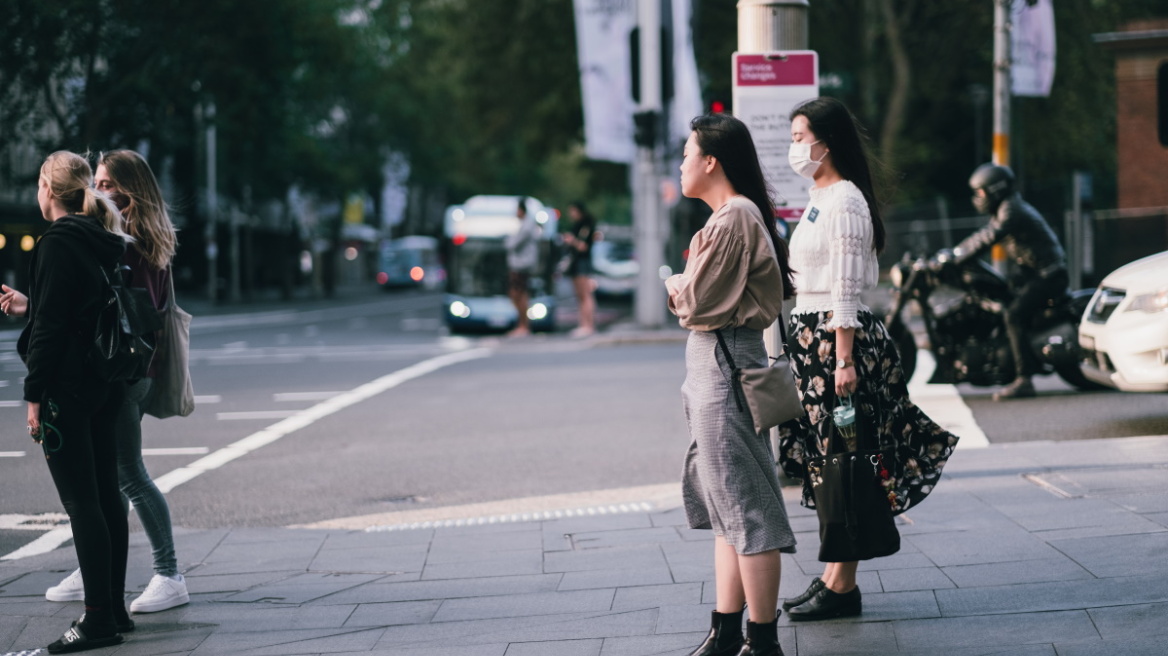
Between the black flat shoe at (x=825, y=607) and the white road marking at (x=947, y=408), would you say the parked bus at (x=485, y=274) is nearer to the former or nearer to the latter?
the white road marking at (x=947, y=408)

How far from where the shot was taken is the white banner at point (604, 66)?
71.6 ft

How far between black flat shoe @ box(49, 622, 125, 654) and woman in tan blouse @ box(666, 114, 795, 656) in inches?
85.5

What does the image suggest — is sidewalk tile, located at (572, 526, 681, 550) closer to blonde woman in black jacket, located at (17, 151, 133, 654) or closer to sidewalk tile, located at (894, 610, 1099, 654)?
sidewalk tile, located at (894, 610, 1099, 654)

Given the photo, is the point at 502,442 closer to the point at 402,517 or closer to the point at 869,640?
the point at 402,517

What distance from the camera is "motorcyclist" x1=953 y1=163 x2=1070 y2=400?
1019 cm

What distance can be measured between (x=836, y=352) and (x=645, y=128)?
14269 millimetres

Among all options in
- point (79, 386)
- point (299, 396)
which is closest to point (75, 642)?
point (79, 386)

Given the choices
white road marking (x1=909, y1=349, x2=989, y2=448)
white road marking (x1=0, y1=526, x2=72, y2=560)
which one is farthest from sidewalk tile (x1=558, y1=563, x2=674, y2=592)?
white road marking (x1=909, y1=349, x2=989, y2=448)

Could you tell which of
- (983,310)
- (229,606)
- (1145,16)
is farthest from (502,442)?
(1145,16)

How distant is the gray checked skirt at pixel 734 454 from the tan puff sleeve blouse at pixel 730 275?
74mm

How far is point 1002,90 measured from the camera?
46.3ft

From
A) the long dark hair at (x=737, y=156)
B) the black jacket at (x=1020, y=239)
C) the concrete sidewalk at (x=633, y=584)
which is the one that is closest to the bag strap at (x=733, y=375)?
the long dark hair at (x=737, y=156)

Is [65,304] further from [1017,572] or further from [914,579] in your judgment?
[1017,572]

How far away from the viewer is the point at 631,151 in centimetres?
2303
